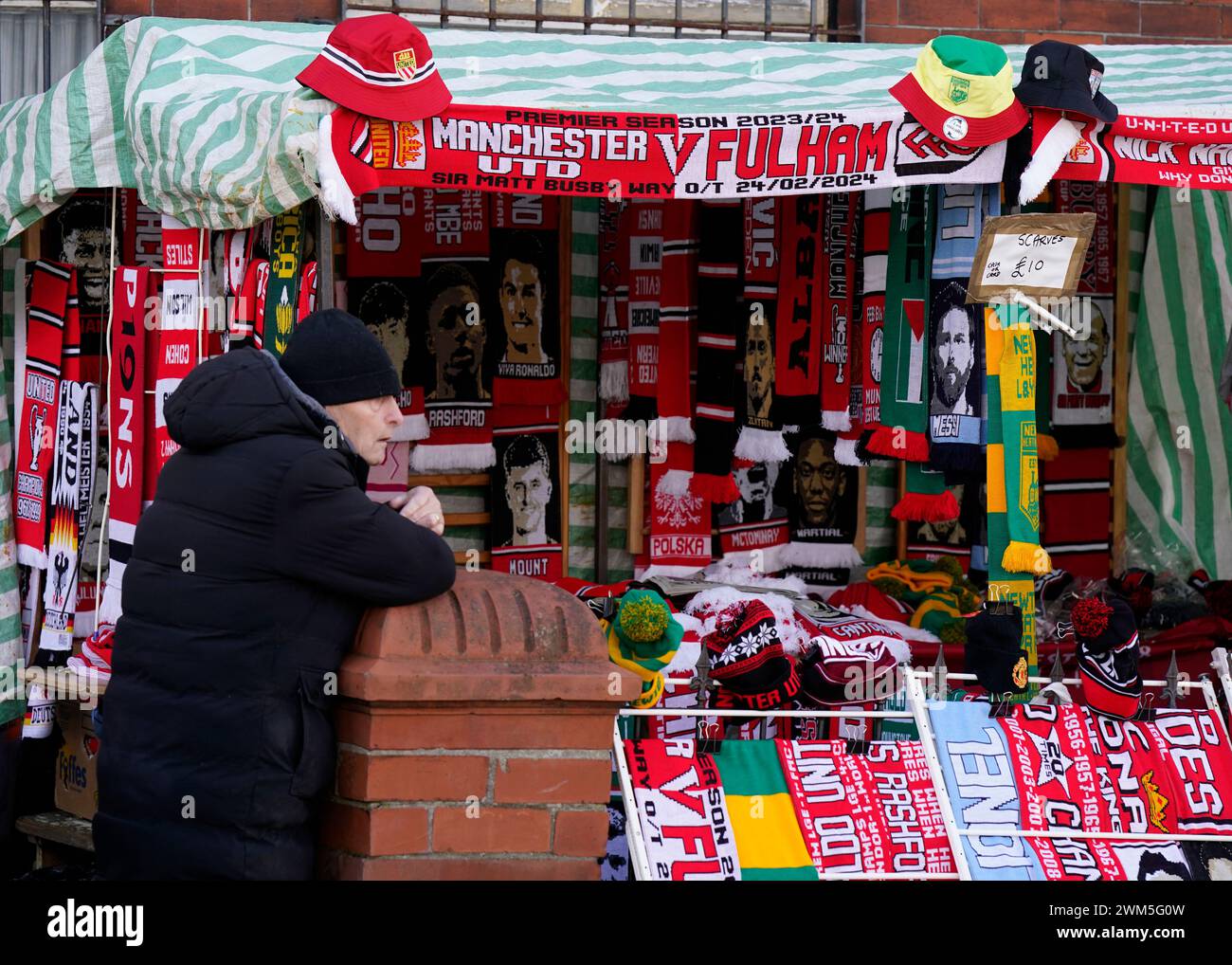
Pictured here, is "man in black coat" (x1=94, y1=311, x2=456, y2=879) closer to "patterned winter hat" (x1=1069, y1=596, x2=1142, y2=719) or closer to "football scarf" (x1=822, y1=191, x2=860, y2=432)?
"patterned winter hat" (x1=1069, y1=596, x2=1142, y2=719)

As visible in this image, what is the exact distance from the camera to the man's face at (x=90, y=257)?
661cm

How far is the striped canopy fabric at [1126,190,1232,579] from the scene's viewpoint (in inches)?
302

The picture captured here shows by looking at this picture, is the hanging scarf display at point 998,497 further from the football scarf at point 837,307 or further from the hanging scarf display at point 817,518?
the hanging scarf display at point 817,518

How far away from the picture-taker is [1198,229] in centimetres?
770

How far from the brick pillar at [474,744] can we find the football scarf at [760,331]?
13.4ft

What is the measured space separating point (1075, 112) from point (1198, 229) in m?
2.77

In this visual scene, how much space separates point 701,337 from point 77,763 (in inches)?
122

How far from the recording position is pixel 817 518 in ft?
25.2

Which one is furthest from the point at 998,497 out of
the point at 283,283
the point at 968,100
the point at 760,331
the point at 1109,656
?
the point at 283,283

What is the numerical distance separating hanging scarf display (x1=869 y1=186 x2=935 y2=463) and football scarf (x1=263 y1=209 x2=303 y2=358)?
2.13 meters

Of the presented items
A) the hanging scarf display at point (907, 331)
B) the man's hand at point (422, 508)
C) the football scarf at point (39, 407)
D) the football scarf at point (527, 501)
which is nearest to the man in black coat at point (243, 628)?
the man's hand at point (422, 508)

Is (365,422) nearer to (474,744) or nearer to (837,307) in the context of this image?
(474,744)

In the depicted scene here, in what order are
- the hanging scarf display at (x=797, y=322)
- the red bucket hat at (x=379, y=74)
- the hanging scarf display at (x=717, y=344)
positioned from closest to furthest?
the red bucket hat at (x=379, y=74) < the hanging scarf display at (x=797, y=322) < the hanging scarf display at (x=717, y=344)

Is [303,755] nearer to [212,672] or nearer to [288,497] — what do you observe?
[212,672]
